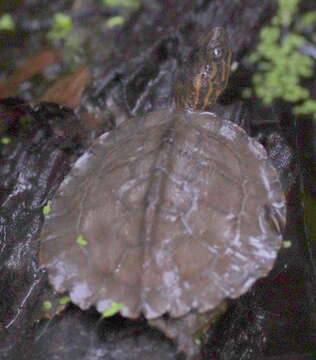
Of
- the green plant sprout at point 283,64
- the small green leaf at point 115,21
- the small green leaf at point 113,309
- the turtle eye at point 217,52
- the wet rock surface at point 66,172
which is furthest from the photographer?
the small green leaf at point 115,21

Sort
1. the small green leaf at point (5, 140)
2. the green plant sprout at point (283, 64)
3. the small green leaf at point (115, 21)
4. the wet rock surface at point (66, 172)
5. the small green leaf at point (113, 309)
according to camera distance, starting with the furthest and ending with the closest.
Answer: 1. the small green leaf at point (115, 21)
2. the green plant sprout at point (283, 64)
3. the small green leaf at point (5, 140)
4. the wet rock surface at point (66, 172)
5. the small green leaf at point (113, 309)

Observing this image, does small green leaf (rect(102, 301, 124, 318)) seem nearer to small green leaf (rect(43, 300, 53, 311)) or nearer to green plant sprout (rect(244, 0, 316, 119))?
small green leaf (rect(43, 300, 53, 311))

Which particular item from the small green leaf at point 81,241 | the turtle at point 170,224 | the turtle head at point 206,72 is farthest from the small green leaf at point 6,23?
the small green leaf at point 81,241

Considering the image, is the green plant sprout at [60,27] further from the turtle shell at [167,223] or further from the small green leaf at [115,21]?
the turtle shell at [167,223]

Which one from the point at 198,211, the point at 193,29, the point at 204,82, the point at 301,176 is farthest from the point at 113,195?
the point at 193,29

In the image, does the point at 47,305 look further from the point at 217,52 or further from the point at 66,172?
the point at 217,52

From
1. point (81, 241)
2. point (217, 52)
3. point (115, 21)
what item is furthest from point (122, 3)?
point (81, 241)
